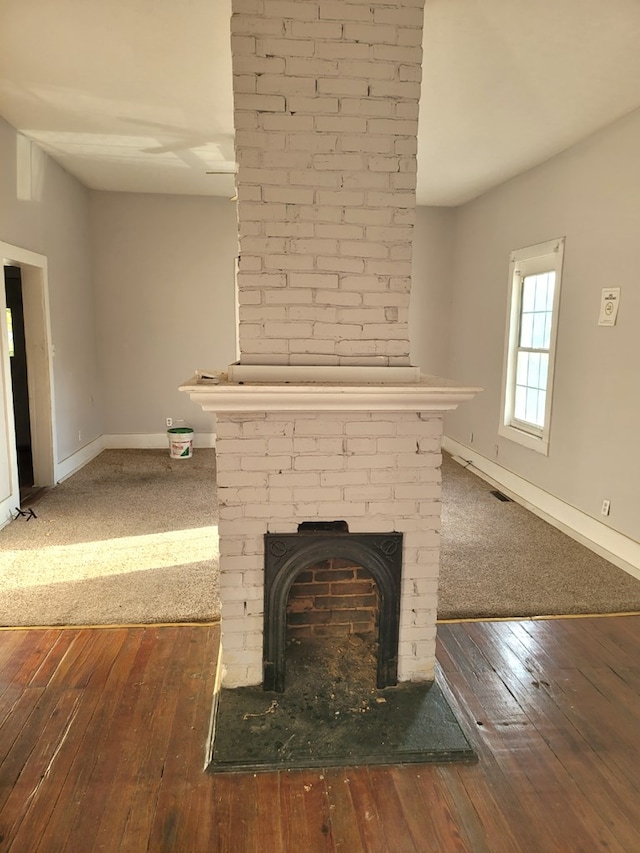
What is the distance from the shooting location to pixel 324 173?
206 centimetres

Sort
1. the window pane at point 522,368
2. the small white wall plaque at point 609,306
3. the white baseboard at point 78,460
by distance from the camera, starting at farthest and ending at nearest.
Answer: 1. the white baseboard at point 78,460
2. the window pane at point 522,368
3. the small white wall plaque at point 609,306

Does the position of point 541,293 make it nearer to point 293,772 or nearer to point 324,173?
point 324,173

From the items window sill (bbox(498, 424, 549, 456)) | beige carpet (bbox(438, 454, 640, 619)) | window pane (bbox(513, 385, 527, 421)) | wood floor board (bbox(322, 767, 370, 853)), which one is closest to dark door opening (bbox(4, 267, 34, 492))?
beige carpet (bbox(438, 454, 640, 619))

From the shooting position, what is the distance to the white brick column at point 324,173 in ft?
6.55

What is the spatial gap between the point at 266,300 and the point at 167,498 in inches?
121

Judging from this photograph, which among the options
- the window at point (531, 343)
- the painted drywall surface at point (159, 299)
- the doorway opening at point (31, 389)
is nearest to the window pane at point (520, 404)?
the window at point (531, 343)

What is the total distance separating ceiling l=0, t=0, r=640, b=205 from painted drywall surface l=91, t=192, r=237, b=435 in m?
1.22

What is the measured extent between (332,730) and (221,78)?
3.28 m

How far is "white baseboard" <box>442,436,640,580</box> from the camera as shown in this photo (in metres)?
3.56

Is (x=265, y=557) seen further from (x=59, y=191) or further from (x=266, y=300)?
(x=59, y=191)

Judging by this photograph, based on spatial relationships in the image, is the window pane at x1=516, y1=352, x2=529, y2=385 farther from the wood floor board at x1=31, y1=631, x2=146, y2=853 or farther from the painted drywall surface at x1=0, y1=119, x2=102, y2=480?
the painted drywall surface at x1=0, y1=119, x2=102, y2=480

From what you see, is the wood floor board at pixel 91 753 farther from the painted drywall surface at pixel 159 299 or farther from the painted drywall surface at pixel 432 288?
the painted drywall surface at pixel 432 288

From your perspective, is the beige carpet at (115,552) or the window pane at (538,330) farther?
the window pane at (538,330)

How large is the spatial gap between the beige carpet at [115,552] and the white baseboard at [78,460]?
9cm
